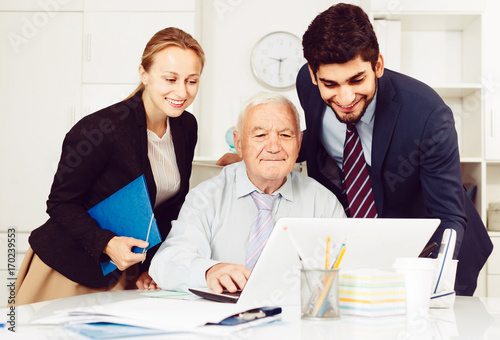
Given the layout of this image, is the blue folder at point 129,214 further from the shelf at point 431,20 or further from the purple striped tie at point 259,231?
the shelf at point 431,20

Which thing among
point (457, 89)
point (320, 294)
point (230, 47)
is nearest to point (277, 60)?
point (230, 47)

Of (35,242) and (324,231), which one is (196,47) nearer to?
(35,242)

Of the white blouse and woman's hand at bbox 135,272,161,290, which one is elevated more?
the white blouse

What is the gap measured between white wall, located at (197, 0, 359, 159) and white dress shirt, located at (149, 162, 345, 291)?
1952mm

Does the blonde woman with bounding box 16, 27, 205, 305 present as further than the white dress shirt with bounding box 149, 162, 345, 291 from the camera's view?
Yes

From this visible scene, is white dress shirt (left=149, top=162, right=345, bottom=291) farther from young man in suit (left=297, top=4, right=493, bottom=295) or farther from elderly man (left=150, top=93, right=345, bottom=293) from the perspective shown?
young man in suit (left=297, top=4, right=493, bottom=295)

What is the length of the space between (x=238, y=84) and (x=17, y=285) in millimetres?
2284

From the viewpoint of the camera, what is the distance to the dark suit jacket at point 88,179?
1695mm

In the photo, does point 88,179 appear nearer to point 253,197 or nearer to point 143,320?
point 253,197

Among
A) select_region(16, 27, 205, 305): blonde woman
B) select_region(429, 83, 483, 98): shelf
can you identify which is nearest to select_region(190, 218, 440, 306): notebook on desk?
select_region(16, 27, 205, 305): blonde woman

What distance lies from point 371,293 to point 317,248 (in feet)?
0.42

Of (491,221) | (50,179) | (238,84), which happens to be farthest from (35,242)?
(491,221)

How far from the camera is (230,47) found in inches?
149

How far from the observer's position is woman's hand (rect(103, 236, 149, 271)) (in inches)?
58.3
